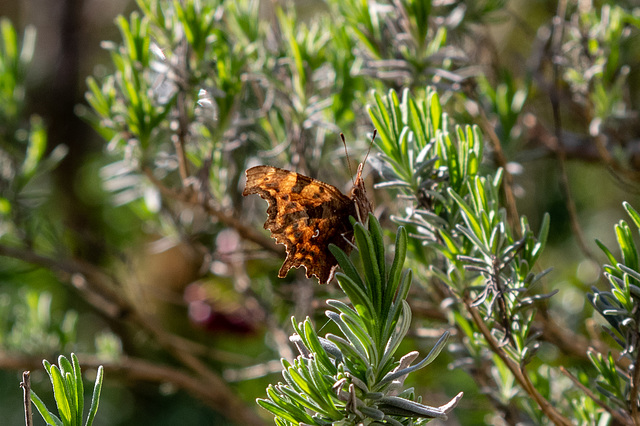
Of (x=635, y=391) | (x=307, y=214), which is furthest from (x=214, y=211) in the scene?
(x=635, y=391)

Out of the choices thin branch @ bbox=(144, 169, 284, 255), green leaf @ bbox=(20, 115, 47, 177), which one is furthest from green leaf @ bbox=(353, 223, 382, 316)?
green leaf @ bbox=(20, 115, 47, 177)

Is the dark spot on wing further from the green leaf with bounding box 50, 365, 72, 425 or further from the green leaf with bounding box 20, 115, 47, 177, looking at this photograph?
the green leaf with bounding box 20, 115, 47, 177

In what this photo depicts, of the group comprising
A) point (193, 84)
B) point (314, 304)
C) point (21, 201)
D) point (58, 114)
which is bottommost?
point (58, 114)

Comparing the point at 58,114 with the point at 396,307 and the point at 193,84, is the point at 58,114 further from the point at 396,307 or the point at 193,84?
the point at 396,307

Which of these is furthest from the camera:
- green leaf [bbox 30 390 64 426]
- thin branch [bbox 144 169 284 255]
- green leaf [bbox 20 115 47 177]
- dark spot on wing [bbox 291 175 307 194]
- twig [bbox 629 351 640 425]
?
green leaf [bbox 20 115 47 177]

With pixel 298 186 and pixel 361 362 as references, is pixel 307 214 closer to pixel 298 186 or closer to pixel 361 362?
pixel 298 186

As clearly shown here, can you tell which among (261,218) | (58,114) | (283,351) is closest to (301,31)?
(261,218)

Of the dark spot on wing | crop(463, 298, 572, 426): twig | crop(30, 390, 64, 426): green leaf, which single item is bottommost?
crop(463, 298, 572, 426): twig

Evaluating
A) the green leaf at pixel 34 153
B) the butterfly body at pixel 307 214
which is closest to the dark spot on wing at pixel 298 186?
the butterfly body at pixel 307 214
